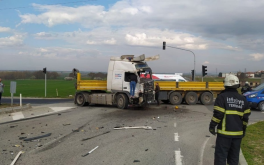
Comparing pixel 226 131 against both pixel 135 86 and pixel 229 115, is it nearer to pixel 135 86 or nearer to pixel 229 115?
pixel 229 115

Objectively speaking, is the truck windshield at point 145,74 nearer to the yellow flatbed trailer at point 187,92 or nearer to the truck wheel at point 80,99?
the yellow flatbed trailer at point 187,92

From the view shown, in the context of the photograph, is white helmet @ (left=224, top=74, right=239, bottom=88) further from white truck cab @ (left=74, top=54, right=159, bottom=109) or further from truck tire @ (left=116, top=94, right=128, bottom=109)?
truck tire @ (left=116, top=94, right=128, bottom=109)

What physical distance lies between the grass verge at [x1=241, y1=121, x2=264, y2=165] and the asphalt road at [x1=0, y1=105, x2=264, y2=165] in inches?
33.5

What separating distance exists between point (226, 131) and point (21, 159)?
4505mm

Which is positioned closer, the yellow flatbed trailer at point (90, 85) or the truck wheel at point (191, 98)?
the yellow flatbed trailer at point (90, 85)

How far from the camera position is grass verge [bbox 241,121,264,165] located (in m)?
5.84

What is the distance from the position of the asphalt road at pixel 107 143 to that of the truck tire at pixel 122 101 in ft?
14.5

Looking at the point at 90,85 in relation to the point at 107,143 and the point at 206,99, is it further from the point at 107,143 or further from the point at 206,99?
the point at 107,143

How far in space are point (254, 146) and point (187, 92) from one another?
11685mm

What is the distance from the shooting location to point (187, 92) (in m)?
18.6

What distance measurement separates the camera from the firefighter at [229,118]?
4293mm

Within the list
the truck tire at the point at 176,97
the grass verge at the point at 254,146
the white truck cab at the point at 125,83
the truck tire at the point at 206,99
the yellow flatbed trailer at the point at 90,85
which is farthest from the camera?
the truck tire at the point at 206,99

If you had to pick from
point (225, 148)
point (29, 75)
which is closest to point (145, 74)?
point (225, 148)

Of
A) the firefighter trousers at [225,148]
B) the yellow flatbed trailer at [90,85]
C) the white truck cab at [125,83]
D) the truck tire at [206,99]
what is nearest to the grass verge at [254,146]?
the firefighter trousers at [225,148]
